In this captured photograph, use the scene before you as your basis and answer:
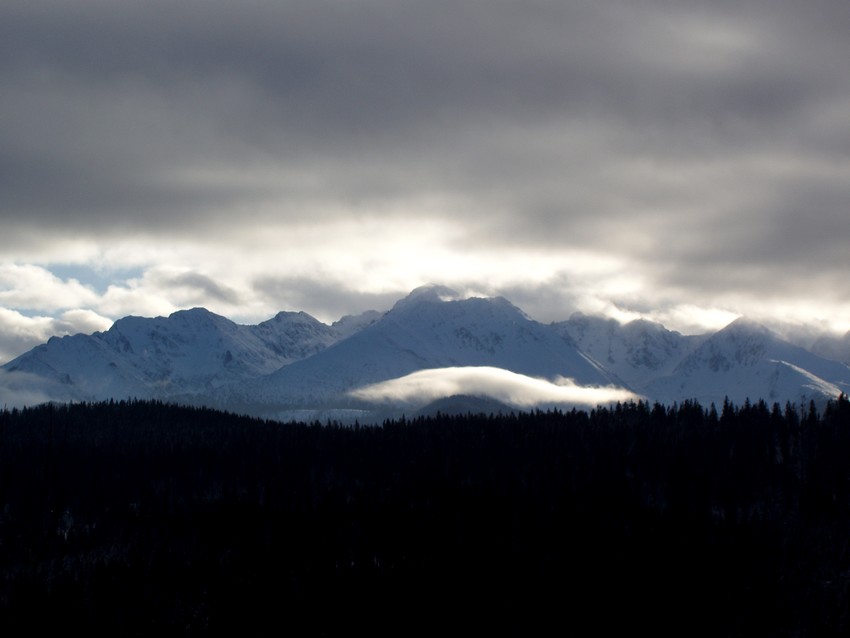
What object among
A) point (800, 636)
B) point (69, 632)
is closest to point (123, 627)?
point (69, 632)

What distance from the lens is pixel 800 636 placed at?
19988 centimetres

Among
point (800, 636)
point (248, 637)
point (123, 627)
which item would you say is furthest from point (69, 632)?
point (800, 636)

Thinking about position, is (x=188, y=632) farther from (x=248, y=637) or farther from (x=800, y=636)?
(x=800, y=636)

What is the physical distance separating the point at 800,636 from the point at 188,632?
103123 millimetres

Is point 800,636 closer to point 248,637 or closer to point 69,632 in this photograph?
point 248,637

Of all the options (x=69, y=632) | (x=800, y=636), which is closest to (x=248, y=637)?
(x=69, y=632)

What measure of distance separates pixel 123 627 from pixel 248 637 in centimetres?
2058

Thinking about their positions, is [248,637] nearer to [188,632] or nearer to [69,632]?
[188,632]

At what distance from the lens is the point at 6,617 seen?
197625mm

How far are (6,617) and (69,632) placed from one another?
13.5m

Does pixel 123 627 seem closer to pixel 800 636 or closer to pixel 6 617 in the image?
pixel 6 617

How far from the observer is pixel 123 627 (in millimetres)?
196125

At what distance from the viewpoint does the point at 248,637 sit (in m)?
199

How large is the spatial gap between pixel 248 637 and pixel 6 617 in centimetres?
4033
